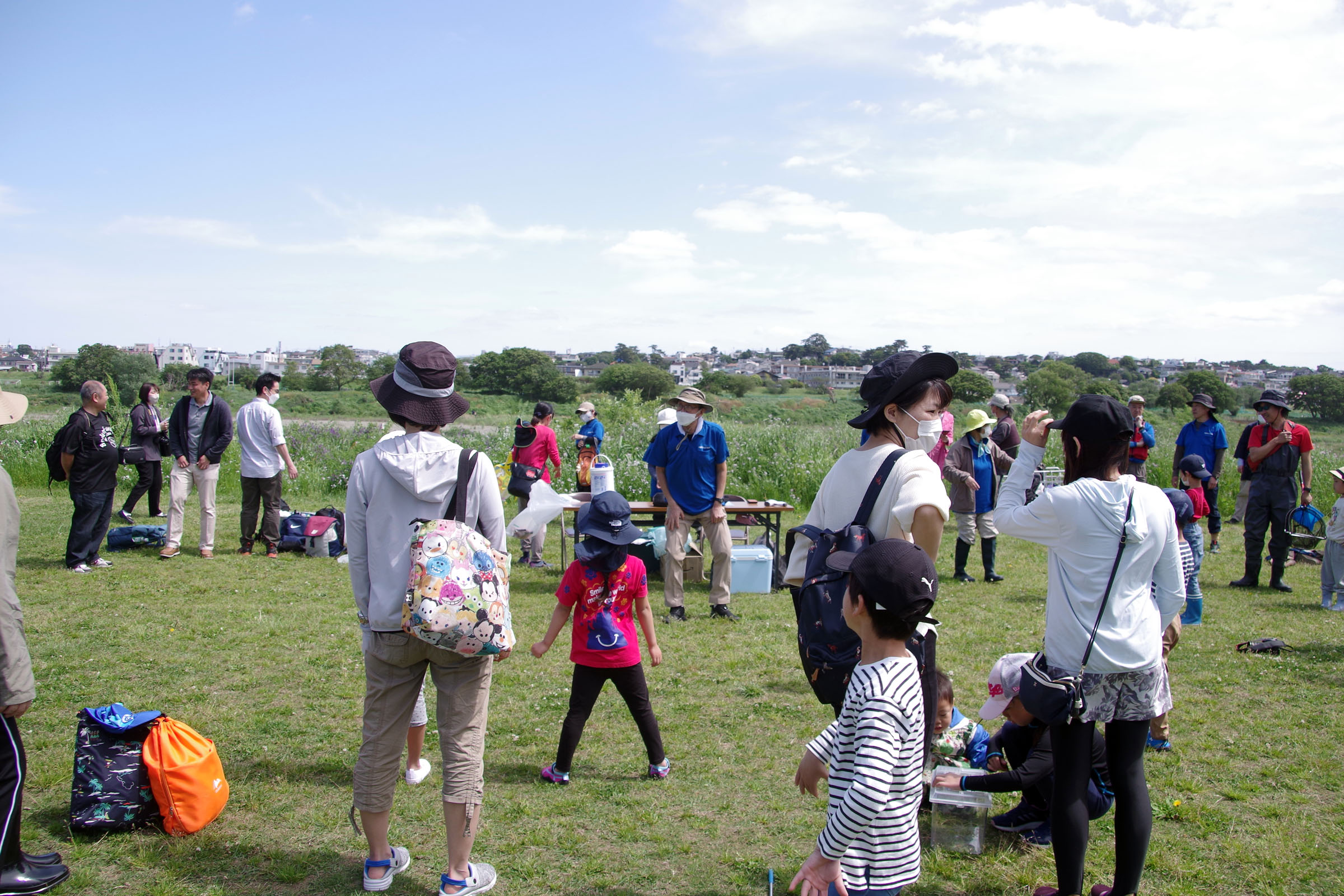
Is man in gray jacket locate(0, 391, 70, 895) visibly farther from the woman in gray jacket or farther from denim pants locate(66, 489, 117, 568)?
the woman in gray jacket

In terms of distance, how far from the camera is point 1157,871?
11.3 feet

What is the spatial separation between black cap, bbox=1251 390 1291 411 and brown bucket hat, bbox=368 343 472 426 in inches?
369

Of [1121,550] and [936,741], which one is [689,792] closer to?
[936,741]

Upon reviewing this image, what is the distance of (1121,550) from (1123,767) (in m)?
0.77

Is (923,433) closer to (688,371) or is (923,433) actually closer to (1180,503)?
(1180,503)

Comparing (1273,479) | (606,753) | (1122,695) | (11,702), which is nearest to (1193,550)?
(1273,479)

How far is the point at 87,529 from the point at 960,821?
29.8 ft

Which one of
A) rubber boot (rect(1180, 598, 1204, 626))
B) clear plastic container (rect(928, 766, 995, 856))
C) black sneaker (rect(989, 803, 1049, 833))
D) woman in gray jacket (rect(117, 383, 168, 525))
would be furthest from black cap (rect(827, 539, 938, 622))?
woman in gray jacket (rect(117, 383, 168, 525))

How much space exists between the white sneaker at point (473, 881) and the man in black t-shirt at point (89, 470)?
7016 millimetres

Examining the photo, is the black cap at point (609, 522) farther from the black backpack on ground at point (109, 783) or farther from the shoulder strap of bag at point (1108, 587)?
the black backpack on ground at point (109, 783)

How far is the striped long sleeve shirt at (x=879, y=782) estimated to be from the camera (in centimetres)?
213

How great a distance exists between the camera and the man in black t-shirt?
26.6 feet

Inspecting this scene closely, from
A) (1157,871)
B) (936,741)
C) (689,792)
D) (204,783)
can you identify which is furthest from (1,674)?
(1157,871)

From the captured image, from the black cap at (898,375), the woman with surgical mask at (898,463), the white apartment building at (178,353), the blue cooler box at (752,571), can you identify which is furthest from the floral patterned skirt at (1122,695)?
the white apartment building at (178,353)
